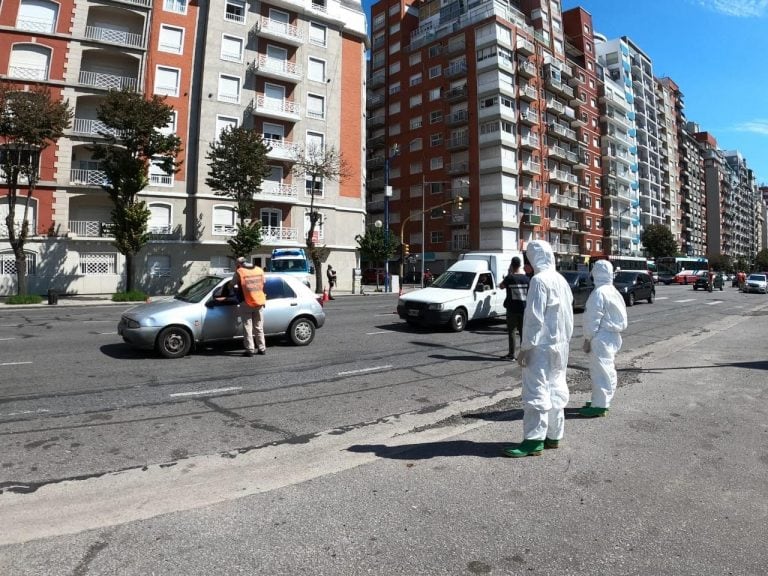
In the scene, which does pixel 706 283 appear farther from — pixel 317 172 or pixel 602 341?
pixel 602 341

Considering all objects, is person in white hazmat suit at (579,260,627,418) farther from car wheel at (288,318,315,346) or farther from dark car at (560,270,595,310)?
dark car at (560,270,595,310)

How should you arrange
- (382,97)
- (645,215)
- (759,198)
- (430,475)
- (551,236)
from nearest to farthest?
(430,475) → (551,236) → (382,97) → (645,215) → (759,198)

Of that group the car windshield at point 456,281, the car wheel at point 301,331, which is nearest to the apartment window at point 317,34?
the car windshield at point 456,281

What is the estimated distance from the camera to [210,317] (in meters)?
8.41

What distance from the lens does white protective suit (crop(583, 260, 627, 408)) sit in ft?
16.4

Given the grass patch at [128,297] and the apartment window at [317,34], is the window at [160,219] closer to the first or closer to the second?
the grass patch at [128,297]

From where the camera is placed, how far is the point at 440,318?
38.2 ft

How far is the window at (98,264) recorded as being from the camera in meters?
28.5

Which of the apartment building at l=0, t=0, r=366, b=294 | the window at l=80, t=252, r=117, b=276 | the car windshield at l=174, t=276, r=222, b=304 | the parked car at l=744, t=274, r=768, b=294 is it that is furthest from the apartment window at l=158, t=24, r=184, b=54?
the parked car at l=744, t=274, r=768, b=294

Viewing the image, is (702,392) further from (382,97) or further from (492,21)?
(382,97)

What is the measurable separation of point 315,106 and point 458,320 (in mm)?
29839

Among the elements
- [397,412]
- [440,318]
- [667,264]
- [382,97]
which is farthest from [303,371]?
[667,264]

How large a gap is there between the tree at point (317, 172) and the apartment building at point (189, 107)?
2.44 feet

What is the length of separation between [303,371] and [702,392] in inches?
216
